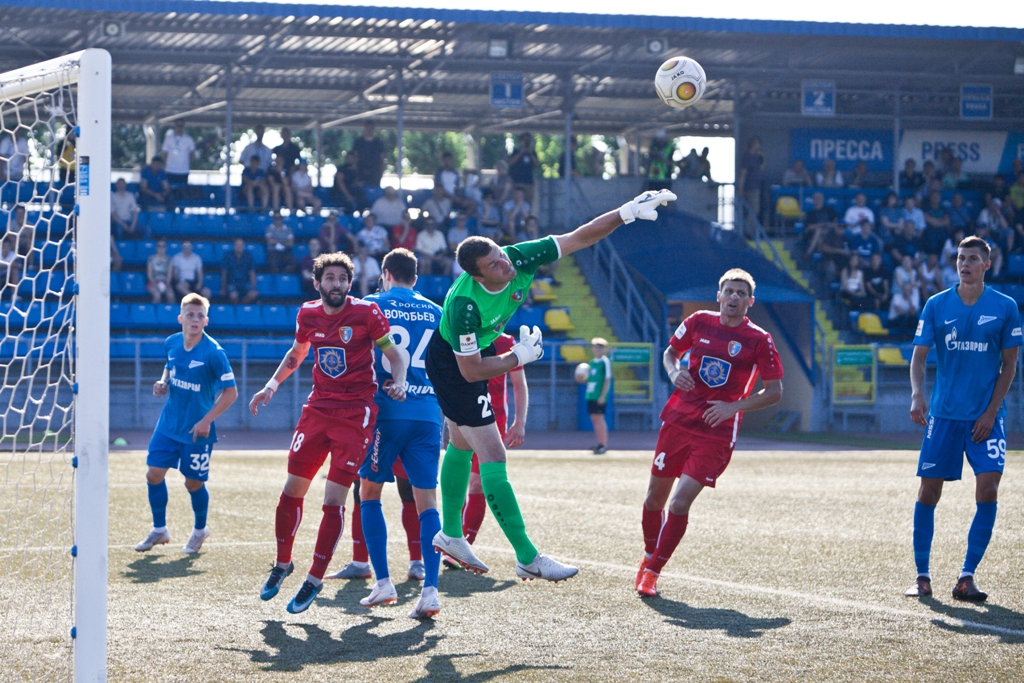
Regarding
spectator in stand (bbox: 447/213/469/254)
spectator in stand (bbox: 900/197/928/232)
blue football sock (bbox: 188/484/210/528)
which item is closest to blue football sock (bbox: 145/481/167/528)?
blue football sock (bbox: 188/484/210/528)

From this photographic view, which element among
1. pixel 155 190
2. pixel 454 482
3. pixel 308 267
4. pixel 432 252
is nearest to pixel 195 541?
pixel 454 482

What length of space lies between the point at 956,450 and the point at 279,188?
1948 centimetres

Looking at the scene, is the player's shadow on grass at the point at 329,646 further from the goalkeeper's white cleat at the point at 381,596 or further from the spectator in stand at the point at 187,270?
the spectator in stand at the point at 187,270

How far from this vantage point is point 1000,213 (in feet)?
90.1

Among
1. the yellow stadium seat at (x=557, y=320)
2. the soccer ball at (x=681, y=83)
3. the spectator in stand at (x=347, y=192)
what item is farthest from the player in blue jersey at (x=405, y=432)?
the spectator in stand at (x=347, y=192)

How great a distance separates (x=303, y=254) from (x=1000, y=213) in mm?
16107

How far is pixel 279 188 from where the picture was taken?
2481 cm

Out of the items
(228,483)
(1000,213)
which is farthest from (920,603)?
(1000,213)

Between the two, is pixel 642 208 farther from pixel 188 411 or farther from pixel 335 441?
pixel 188 411

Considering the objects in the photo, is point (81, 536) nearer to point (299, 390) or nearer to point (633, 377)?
point (299, 390)

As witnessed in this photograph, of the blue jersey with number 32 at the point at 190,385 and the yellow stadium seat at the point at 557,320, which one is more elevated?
the yellow stadium seat at the point at 557,320

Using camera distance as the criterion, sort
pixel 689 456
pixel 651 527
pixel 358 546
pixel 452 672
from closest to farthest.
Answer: pixel 452 672
pixel 689 456
pixel 651 527
pixel 358 546

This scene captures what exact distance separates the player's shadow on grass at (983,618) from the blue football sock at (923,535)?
0.90ft

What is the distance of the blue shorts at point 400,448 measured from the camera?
704 cm
